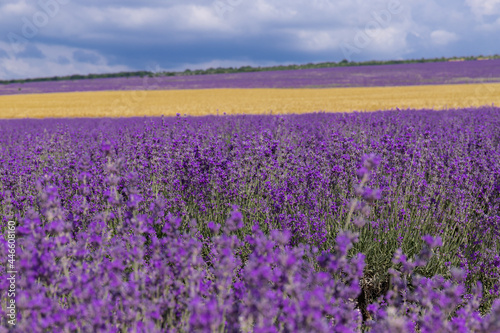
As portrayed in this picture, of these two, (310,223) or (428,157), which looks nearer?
(310,223)

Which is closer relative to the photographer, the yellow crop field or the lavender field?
the lavender field

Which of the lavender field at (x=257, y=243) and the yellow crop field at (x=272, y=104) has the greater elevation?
the yellow crop field at (x=272, y=104)

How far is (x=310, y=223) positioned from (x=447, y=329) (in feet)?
5.39

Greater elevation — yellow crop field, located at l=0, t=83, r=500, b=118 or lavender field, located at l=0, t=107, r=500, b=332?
yellow crop field, located at l=0, t=83, r=500, b=118

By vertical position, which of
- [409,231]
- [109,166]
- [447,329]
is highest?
[109,166]

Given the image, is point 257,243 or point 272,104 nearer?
point 257,243

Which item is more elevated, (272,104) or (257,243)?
(272,104)

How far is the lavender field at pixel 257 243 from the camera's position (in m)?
1.43

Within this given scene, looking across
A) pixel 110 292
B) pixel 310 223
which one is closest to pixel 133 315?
pixel 110 292

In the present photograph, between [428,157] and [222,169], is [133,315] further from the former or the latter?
[428,157]

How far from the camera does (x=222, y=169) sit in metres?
3.62

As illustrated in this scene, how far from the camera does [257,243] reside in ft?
4.72

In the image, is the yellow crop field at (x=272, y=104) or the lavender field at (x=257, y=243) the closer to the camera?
the lavender field at (x=257, y=243)

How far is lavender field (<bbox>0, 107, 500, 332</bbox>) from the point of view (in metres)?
1.43
